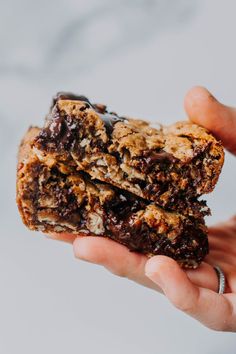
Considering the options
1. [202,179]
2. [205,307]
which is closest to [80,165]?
[202,179]

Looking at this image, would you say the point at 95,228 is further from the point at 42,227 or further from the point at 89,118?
the point at 89,118

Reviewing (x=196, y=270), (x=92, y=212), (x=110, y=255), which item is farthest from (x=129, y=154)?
(x=196, y=270)

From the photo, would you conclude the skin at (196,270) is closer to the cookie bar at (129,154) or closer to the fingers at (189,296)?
the fingers at (189,296)

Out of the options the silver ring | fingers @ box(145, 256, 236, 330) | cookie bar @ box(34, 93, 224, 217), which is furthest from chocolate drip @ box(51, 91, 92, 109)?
the silver ring

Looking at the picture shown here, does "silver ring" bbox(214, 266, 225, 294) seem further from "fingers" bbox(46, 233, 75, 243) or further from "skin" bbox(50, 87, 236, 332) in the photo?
"fingers" bbox(46, 233, 75, 243)

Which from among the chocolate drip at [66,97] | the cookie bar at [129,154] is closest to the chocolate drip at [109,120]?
the cookie bar at [129,154]

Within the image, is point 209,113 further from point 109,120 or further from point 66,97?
point 66,97
